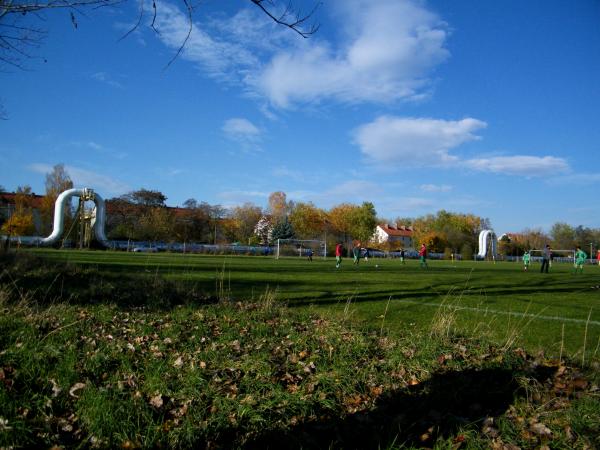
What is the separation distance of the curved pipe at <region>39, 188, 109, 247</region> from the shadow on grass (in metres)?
55.2

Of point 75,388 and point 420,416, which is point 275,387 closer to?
point 420,416

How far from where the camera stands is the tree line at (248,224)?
73.8 meters

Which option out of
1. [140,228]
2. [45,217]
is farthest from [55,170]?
[140,228]

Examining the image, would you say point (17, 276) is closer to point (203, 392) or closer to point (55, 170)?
point (203, 392)

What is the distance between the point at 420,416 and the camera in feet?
13.1

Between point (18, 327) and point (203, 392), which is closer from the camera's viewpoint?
point (203, 392)

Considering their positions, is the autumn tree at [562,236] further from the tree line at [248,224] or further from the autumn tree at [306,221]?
the autumn tree at [306,221]

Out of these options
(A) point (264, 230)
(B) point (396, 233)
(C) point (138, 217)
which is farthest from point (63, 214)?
(B) point (396, 233)

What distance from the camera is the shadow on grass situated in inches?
139

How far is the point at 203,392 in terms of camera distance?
4.05m

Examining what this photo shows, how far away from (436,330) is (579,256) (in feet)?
102

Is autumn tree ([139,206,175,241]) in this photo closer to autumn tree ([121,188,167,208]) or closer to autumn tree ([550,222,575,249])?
autumn tree ([121,188,167,208])

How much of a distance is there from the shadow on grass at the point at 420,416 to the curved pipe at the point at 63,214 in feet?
181

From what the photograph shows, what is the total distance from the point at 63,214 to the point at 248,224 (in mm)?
41432
